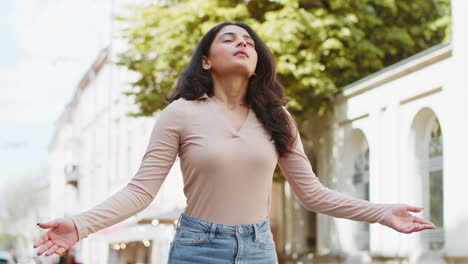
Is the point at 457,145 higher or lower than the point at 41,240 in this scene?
higher

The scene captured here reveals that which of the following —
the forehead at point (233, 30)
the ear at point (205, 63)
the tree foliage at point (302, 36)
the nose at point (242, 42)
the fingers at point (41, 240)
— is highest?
the tree foliage at point (302, 36)

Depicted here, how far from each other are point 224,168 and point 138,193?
375 mm

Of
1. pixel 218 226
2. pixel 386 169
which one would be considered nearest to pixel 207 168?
pixel 218 226

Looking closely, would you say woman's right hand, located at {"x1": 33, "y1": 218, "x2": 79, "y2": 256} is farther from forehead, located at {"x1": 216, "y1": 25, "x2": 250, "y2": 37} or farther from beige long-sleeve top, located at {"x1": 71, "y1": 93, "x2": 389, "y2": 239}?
forehead, located at {"x1": 216, "y1": 25, "x2": 250, "y2": 37}

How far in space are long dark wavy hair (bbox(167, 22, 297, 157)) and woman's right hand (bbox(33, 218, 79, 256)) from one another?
83 cm

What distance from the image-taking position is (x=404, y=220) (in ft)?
13.3

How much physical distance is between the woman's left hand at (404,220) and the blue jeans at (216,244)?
60 centimetres

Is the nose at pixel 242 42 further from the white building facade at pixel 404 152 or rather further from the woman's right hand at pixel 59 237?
the white building facade at pixel 404 152

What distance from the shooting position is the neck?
13.6 feet

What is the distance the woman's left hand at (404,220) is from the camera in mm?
3992

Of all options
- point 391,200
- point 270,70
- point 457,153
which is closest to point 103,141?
point 391,200

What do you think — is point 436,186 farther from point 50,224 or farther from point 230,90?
point 50,224

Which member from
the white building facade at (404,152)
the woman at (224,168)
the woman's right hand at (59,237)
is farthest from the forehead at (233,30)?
the white building facade at (404,152)

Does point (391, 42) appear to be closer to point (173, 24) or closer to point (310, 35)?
point (310, 35)
